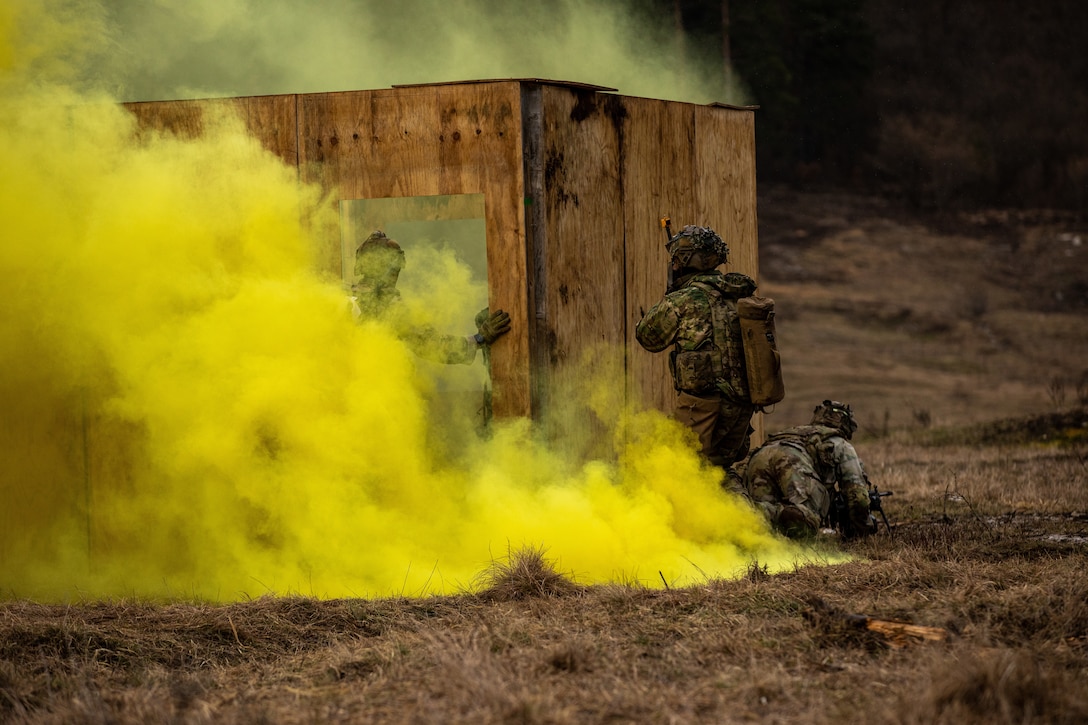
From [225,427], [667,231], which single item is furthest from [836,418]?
[225,427]

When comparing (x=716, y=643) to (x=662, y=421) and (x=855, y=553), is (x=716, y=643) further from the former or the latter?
(x=662, y=421)

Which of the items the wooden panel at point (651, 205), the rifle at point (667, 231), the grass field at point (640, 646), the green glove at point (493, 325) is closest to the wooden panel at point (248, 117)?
the green glove at point (493, 325)

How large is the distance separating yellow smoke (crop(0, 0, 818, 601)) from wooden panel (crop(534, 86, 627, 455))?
475 mm

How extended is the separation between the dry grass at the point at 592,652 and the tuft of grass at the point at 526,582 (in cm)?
1

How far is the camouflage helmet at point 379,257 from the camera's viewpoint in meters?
7.58

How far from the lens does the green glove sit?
7609 millimetres

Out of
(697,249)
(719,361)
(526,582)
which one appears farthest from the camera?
(697,249)

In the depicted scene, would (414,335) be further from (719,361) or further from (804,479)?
(804,479)

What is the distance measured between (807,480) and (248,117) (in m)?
4.14

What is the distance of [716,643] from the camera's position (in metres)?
5.12

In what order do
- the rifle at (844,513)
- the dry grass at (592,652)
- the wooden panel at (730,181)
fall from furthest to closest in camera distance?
the wooden panel at (730,181) < the rifle at (844,513) < the dry grass at (592,652)

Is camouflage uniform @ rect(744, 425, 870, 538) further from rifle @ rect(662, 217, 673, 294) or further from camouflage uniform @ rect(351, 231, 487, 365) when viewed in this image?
camouflage uniform @ rect(351, 231, 487, 365)

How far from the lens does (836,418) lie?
860 centimetres

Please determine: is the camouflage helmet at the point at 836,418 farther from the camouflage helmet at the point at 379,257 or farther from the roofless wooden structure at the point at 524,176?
the camouflage helmet at the point at 379,257
